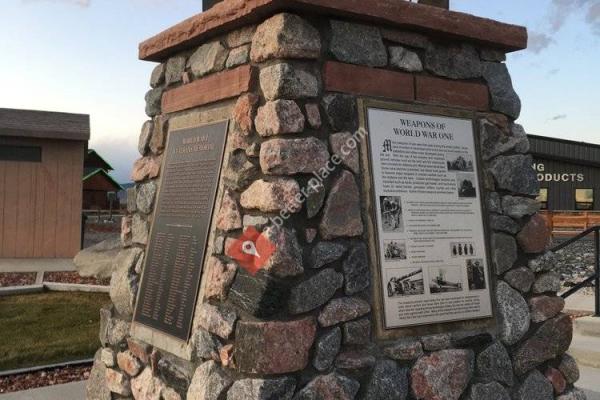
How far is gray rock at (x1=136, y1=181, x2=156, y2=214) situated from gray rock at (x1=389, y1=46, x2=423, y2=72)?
6.30 ft

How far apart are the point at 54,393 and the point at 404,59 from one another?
3.96m

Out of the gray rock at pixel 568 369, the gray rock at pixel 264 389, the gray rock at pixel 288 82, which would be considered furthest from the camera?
the gray rock at pixel 568 369

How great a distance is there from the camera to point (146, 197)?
4609mm

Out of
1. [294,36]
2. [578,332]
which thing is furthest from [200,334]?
[578,332]

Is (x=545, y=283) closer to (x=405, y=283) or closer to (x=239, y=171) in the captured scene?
(x=405, y=283)

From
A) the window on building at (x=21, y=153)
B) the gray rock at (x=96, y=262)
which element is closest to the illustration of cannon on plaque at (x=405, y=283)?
the gray rock at (x=96, y=262)

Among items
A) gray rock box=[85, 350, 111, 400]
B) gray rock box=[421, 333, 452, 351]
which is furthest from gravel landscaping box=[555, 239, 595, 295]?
gray rock box=[85, 350, 111, 400]

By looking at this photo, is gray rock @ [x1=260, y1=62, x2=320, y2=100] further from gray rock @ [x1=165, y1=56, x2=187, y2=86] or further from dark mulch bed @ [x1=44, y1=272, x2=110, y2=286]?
dark mulch bed @ [x1=44, y1=272, x2=110, y2=286]

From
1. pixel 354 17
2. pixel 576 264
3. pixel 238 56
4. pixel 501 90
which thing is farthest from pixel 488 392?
pixel 576 264

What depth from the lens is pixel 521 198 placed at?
4.22 metres

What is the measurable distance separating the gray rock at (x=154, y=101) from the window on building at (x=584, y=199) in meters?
29.1

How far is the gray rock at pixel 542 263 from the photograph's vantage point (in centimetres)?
419

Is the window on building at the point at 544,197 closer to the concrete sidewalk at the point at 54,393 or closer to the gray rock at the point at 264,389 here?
the concrete sidewalk at the point at 54,393

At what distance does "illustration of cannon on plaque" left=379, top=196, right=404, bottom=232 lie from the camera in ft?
11.8
